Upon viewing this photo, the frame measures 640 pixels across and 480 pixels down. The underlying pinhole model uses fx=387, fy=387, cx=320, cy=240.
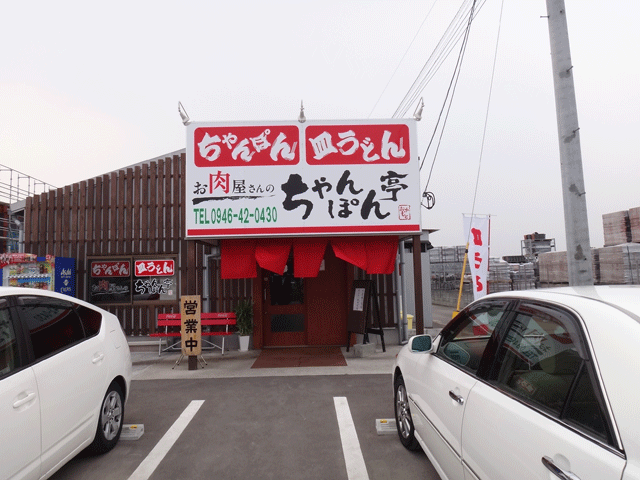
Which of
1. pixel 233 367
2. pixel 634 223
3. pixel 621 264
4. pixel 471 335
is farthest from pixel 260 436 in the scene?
pixel 634 223

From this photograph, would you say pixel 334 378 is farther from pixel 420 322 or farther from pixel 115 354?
pixel 115 354

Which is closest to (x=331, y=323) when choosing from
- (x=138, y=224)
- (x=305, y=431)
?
(x=305, y=431)

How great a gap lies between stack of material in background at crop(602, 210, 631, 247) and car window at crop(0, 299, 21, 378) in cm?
1188

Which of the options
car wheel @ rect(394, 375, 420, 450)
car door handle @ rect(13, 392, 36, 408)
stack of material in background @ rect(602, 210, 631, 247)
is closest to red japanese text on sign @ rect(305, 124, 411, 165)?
car wheel @ rect(394, 375, 420, 450)

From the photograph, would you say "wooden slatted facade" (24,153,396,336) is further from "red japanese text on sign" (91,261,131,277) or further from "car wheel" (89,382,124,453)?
"car wheel" (89,382,124,453)

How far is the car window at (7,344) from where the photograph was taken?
2.73m

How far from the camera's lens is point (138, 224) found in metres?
9.62

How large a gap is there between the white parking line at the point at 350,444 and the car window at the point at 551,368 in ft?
6.42

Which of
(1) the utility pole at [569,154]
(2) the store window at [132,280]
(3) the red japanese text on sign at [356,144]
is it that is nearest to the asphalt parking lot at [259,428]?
(2) the store window at [132,280]

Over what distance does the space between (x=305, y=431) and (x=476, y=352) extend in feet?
8.45

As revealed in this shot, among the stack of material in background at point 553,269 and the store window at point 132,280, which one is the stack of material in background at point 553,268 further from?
the store window at point 132,280

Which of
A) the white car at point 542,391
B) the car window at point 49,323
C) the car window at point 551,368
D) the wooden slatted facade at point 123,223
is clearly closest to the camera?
the white car at point 542,391

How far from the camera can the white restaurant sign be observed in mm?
7434

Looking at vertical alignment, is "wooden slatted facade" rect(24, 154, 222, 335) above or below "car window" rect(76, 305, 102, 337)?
above
